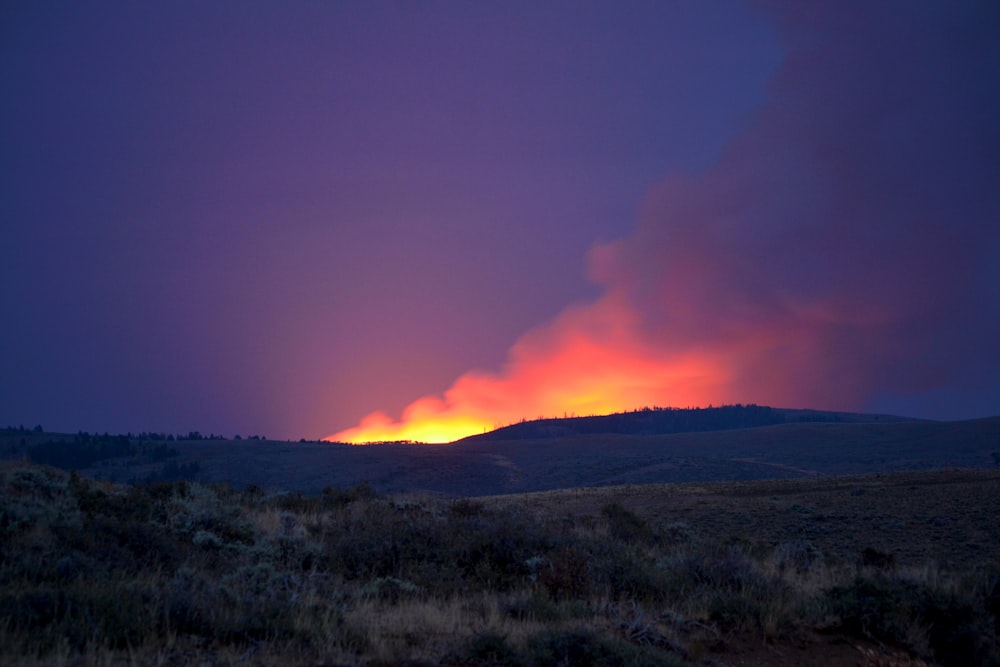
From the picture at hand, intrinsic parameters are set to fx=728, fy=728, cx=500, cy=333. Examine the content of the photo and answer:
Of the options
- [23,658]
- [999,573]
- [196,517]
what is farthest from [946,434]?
[23,658]

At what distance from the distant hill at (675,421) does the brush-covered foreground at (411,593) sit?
13713 centimetres

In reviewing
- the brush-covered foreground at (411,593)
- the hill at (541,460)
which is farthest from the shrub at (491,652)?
the hill at (541,460)

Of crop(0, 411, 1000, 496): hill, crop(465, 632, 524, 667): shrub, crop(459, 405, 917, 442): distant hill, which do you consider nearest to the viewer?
crop(465, 632, 524, 667): shrub

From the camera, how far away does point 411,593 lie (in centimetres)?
1120

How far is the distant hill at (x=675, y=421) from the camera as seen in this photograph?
15600 cm

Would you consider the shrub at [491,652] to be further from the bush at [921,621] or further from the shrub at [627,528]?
the shrub at [627,528]

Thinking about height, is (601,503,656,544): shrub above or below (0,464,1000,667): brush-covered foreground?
below

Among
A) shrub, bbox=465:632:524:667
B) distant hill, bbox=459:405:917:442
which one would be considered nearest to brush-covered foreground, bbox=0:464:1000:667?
shrub, bbox=465:632:524:667

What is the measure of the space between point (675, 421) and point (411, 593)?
16505cm

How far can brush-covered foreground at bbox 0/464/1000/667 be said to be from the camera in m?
7.38

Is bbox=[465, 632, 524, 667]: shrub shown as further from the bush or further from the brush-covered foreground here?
the bush

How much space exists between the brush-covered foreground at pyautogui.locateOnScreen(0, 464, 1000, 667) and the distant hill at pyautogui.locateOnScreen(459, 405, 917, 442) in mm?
137133

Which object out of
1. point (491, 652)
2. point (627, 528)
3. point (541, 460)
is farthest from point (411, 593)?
point (541, 460)

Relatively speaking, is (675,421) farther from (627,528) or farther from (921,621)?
(921,621)
